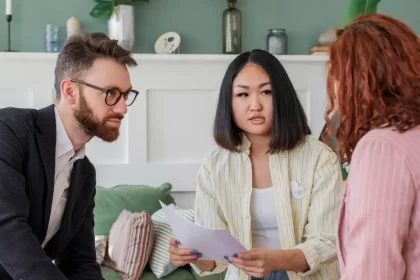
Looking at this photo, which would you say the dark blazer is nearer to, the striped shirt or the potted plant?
the striped shirt

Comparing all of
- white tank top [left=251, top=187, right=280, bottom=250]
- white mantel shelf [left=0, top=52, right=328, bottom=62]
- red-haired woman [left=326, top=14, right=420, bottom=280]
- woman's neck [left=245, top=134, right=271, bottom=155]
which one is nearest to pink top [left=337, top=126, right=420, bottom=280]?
red-haired woman [left=326, top=14, right=420, bottom=280]

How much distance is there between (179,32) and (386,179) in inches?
105

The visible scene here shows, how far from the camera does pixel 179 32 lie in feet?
12.3

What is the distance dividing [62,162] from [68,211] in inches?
5.5

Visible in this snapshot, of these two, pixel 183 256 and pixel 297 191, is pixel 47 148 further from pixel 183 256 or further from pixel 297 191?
pixel 297 191

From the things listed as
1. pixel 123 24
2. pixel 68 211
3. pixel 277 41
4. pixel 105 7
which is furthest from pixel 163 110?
pixel 68 211

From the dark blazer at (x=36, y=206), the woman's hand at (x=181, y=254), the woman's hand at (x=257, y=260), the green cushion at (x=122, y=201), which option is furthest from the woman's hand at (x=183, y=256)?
the green cushion at (x=122, y=201)

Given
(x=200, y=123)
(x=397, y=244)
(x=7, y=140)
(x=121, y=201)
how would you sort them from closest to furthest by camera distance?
(x=397, y=244)
(x=7, y=140)
(x=121, y=201)
(x=200, y=123)

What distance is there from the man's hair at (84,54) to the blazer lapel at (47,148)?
131mm

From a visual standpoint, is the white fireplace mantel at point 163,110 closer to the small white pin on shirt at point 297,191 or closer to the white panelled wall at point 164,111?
the white panelled wall at point 164,111

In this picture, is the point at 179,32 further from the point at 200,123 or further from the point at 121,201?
the point at 121,201

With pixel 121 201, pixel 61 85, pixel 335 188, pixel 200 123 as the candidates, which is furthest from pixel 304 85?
pixel 61 85

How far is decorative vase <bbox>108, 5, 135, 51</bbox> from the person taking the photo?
354 cm

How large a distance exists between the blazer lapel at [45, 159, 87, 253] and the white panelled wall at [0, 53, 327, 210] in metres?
1.66
